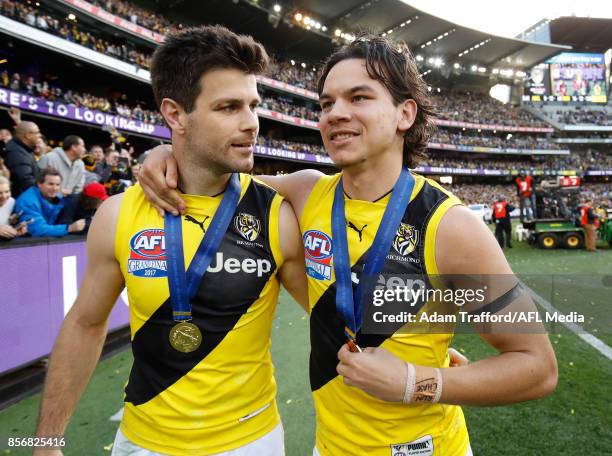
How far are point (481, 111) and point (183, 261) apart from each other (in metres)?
57.1

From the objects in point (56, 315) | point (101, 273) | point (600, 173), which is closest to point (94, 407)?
point (56, 315)

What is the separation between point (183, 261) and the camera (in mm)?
1636

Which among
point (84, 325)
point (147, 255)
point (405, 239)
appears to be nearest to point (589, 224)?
point (405, 239)

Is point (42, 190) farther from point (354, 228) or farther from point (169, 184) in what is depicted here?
point (354, 228)

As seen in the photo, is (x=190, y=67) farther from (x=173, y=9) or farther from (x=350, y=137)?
(x=173, y=9)

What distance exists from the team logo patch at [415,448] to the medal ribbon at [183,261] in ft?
3.22

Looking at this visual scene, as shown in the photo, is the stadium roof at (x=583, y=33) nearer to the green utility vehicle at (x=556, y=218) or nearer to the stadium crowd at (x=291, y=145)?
the stadium crowd at (x=291, y=145)

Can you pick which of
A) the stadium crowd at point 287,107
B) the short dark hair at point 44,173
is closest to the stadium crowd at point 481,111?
the stadium crowd at point 287,107

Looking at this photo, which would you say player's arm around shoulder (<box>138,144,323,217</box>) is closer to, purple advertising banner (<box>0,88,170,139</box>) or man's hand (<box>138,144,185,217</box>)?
man's hand (<box>138,144,185,217</box>)

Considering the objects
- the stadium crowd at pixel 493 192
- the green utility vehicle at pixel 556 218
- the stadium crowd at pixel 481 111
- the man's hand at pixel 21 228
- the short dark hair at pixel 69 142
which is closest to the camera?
the man's hand at pixel 21 228

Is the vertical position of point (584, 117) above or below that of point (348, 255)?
above

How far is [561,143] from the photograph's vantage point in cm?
5353

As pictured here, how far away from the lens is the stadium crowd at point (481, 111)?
4841 centimetres

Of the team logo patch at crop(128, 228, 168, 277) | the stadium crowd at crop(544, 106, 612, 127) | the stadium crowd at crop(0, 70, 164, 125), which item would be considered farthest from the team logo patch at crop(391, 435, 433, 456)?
the stadium crowd at crop(544, 106, 612, 127)
